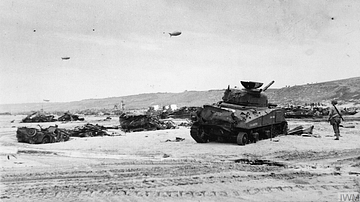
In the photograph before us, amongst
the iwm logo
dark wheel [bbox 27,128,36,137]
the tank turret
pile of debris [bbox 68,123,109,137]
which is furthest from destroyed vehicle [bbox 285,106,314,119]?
the iwm logo

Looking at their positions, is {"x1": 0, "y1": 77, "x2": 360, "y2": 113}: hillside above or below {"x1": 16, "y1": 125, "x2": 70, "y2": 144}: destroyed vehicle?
above

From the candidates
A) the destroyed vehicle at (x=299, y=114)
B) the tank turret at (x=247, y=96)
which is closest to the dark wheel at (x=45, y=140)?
the tank turret at (x=247, y=96)

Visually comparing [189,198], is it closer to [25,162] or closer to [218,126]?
[25,162]

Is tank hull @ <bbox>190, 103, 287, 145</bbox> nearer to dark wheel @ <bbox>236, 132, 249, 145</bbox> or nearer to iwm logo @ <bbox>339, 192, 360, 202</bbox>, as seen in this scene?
dark wheel @ <bbox>236, 132, 249, 145</bbox>

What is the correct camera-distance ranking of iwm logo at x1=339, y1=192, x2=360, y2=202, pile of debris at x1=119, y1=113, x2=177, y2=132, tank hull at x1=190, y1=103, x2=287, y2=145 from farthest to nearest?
pile of debris at x1=119, y1=113, x2=177, y2=132 < tank hull at x1=190, y1=103, x2=287, y2=145 < iwm logo at x1=339, y1=192, x2=360, y2=202

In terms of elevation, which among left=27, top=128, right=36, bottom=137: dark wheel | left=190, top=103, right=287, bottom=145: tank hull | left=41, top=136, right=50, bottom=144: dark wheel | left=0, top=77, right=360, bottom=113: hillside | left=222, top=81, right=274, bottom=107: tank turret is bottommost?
left=41, top=136, right=50, bottom=144: dark wheel

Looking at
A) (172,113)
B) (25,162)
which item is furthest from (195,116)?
(172,113)

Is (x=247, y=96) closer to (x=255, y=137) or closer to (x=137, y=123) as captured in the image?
(x=255, y=137)

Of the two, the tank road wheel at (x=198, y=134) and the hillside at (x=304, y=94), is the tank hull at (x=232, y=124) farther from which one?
the hillside at (x=304, y=94)
